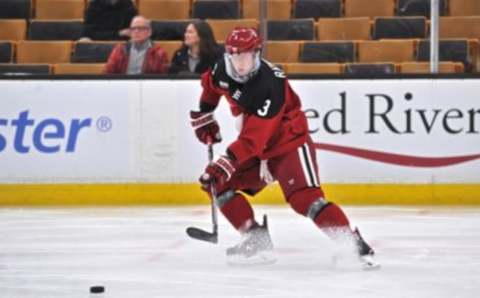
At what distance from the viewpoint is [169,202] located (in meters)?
8.55

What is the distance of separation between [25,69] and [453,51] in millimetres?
2987

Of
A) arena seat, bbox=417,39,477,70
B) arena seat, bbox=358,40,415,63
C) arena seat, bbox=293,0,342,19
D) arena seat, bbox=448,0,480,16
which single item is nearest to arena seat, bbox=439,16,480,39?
arena seat, bbox=417,39,477,70

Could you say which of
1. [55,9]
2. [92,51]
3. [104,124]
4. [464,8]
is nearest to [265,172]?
[104,124]

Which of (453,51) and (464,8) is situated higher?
(464,8)

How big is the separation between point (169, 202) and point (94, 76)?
38.8 inches

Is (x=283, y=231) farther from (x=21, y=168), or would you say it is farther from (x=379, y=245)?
(x=21, y=168)

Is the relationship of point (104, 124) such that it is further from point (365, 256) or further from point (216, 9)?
point (365, 256)

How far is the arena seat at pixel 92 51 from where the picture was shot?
9500 millimetres

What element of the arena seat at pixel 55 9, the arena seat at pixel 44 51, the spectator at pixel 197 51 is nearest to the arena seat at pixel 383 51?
the spectator at pixel 197 51

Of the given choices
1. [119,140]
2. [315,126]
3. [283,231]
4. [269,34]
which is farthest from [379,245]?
[269,34]

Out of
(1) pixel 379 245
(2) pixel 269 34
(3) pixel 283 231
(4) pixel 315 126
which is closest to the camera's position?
(1) pixel 379 245

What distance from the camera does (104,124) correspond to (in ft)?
28.3

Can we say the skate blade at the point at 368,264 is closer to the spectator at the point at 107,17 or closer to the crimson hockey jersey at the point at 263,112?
the crimson hockey jersey at the point at 263,112

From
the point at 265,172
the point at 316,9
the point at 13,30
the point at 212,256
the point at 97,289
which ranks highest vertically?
the point at 316,9
